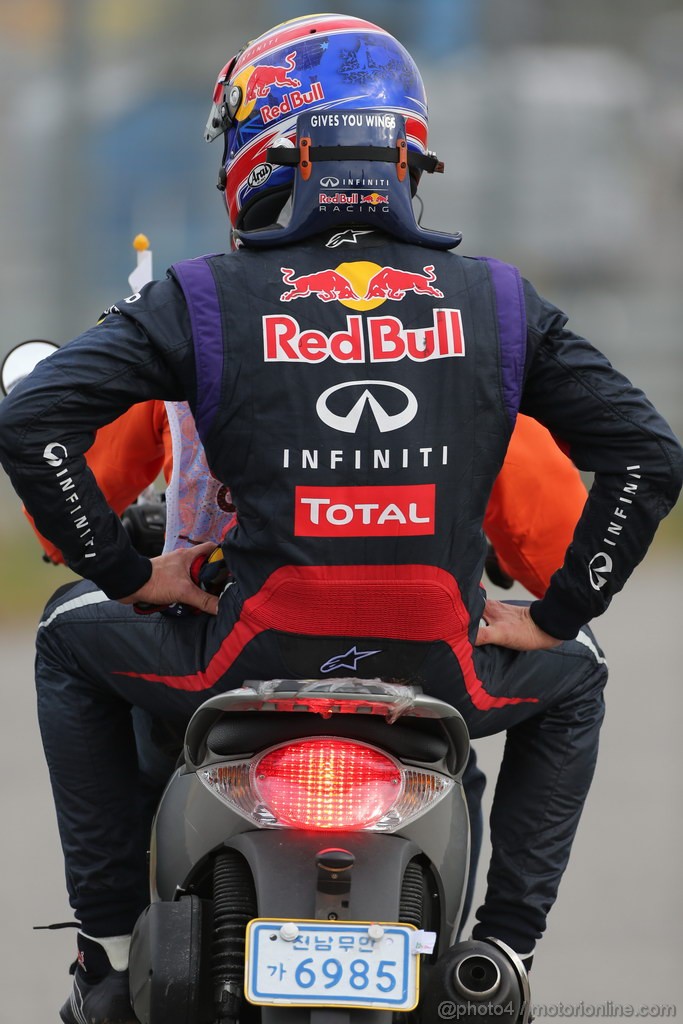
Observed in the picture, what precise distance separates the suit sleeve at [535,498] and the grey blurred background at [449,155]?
505 cm

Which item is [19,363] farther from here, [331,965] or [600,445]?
[331,965]

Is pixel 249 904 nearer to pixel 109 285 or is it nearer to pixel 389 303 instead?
pixel 389 303

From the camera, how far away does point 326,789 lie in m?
2.65

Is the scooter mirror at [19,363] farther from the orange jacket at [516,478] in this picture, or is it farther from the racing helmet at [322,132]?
the racing helmet at [322,132]

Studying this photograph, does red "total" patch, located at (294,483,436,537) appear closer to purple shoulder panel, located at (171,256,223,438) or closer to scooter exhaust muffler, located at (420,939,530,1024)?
purple shoulder panel, located at (171,256,223,438)

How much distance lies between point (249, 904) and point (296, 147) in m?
1.23

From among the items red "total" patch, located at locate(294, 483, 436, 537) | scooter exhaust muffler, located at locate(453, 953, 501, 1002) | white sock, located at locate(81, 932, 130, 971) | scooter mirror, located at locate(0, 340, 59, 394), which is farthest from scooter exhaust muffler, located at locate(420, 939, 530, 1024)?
scooter mirror, located at locate(0, 340, 59, 394)

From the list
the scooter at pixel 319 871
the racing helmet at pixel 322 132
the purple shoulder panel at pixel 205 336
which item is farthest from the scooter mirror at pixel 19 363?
the scooter at pixel 319 871

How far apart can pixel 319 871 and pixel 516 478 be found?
3.55ft

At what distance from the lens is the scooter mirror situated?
342cm

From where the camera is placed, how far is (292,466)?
2.71 meters

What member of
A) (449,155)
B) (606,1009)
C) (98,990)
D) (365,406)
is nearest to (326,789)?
(365,406)

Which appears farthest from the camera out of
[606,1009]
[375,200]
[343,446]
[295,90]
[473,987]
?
[606,1009]

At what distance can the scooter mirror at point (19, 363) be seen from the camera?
3416mm
